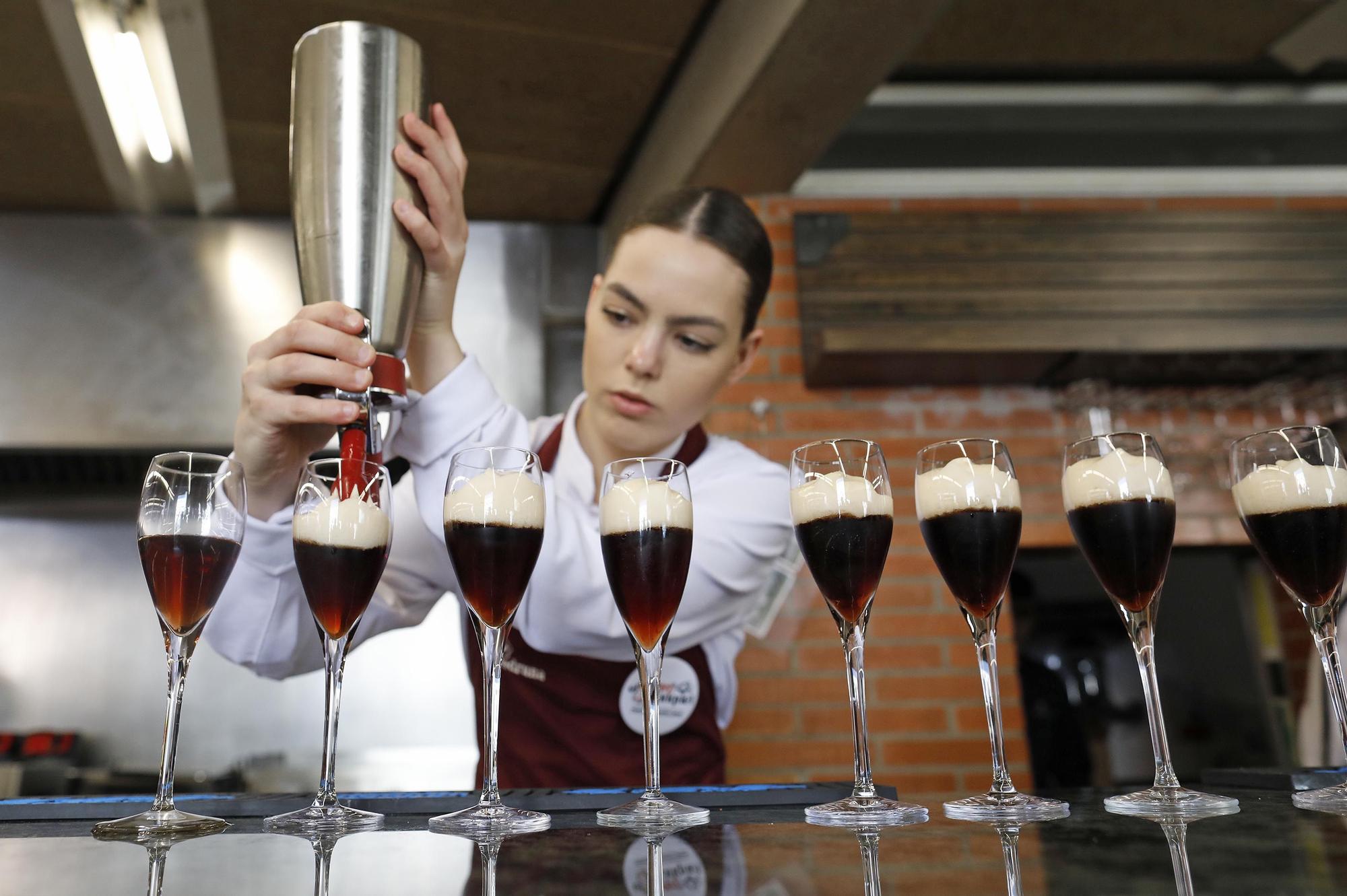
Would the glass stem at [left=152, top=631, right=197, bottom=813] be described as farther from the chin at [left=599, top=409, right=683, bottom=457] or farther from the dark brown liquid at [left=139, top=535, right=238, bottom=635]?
the chin at [left=599, top=409, right=683, bottom=457]

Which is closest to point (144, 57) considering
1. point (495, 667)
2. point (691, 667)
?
point (691, 667)

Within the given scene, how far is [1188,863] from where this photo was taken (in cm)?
49

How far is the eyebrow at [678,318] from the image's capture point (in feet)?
4.78

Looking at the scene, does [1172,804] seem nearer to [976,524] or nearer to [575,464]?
[976,524]

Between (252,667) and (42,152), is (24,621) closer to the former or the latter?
(42,152)

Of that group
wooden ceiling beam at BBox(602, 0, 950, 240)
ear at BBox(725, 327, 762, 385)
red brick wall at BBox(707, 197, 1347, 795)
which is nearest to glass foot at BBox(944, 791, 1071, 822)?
ear at BBox(725, 327, 762, 385)

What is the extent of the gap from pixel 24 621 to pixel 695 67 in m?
2.51

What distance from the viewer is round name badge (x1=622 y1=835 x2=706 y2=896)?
458mm

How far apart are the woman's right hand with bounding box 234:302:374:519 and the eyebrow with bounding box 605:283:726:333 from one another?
566 millimetres

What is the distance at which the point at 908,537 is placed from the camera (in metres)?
2.76

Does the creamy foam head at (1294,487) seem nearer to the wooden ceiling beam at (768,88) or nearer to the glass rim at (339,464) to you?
the glass rim at (339,464)

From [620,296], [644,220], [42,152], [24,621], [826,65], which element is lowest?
[24,621]

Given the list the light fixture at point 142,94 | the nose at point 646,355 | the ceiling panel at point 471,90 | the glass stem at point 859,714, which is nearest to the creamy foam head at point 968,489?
the glass stem at point 859,714

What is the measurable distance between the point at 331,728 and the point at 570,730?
66 centimetres
